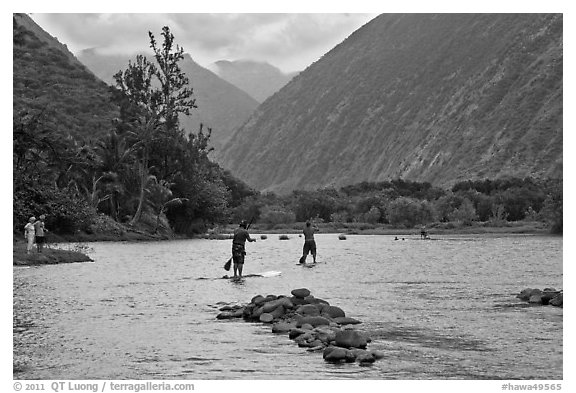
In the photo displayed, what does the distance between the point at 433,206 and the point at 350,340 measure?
505 ft

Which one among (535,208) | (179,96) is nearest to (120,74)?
(179,96)

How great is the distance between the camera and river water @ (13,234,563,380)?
57.1ft

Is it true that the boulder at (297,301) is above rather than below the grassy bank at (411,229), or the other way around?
below

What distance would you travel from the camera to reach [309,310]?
977 inches

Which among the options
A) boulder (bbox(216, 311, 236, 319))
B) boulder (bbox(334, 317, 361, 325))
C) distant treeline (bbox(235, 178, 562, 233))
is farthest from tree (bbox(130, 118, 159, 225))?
distant treeline (bbox(235, 178, 562, 233))

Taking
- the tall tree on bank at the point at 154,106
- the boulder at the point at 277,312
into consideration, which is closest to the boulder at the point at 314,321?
the boulder at the point at 277,312

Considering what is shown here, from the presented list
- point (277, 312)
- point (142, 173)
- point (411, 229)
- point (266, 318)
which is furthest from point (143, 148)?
point (411, 229)

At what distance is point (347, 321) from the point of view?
23609 mm

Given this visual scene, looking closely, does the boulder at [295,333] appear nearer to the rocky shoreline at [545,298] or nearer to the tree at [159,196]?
the rocky shoreline at [545,298]

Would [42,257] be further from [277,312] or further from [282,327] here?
[282,327]

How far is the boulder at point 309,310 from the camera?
81.0 ft

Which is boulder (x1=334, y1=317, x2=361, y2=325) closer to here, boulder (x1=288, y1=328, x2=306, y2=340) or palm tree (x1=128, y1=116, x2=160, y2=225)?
boulder (x1=288, y1=328, x2=306, y2=340)

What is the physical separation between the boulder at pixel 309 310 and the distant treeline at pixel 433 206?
124053 millimetres
